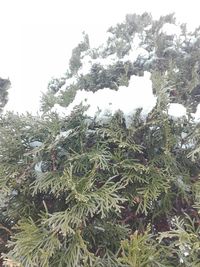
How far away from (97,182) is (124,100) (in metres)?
0.56

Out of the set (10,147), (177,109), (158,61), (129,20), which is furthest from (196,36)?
(10,147)

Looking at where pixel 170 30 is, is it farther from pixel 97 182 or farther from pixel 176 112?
pixel 97 182

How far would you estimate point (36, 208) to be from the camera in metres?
2.32

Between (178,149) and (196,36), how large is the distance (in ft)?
15.6

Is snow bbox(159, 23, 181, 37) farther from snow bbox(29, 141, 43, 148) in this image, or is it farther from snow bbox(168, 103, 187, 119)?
snow bbox(29, 141, 43, 148)

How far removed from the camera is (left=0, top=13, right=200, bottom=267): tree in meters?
2.00

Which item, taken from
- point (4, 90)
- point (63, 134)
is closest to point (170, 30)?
point (63, 134)

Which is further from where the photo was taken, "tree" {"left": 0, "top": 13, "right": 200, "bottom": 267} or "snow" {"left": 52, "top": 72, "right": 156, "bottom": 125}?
"snow" {"left": 52, "top": 72, "right": 156, "bottom": 125}

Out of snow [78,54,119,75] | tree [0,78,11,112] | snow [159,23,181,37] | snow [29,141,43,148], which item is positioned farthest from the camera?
tree [0,78,11,112]

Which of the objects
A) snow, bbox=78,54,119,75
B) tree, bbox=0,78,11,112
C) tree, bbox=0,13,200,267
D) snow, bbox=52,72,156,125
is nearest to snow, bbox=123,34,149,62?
snow, bbox=78,54,119,75

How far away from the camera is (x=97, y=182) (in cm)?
223

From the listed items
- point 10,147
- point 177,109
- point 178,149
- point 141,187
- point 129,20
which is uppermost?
point 129,20

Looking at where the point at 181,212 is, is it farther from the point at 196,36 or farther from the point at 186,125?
the point at 196,36

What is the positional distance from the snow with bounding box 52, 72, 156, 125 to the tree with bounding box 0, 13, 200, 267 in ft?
0.14
